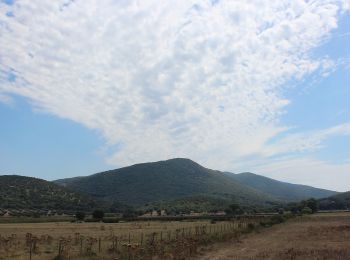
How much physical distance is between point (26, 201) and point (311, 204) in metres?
93.9

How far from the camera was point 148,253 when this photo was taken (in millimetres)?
26188

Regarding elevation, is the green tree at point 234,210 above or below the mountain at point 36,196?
below

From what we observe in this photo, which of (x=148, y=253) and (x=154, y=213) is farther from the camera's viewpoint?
(x=154, y=213)

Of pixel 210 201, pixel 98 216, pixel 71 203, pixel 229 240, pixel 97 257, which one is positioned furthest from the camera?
pixel 210 201

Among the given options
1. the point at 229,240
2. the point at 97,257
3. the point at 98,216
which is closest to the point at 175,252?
the point at 97,257

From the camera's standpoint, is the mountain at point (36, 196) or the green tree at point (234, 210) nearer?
the mountain at point (36, 196)

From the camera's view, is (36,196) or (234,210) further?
(234,210)

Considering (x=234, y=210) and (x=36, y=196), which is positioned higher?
(x=36, y=196)

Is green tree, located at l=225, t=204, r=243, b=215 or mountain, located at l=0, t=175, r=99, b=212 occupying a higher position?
mountain, located at l=0, t=175, r=99, b=212

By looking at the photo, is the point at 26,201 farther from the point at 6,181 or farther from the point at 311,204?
the point at 311,204

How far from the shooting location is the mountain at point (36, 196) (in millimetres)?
133000

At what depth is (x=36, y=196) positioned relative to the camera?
14238 cm

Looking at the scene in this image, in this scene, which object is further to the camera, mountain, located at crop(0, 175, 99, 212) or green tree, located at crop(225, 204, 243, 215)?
green tree, located at crop(225, 204, 243, 215)

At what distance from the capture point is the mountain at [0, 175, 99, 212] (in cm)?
13300
